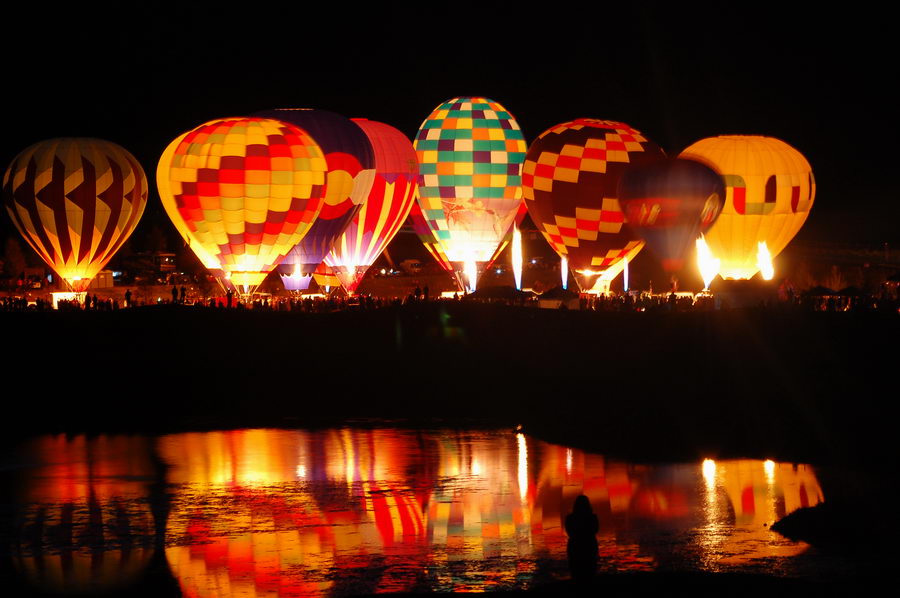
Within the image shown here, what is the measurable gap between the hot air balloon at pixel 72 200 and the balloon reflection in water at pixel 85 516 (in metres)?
15.2

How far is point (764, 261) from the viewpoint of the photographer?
38.9m

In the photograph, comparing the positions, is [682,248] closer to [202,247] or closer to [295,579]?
[202,247]

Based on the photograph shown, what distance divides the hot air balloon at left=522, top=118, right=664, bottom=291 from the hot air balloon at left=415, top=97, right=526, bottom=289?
303 centimetres

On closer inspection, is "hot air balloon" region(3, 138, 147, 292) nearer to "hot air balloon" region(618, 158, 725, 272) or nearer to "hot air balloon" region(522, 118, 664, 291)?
"hot air balloon" region(522, 118, 664, 291)

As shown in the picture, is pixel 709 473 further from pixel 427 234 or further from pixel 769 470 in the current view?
pixel 427 234

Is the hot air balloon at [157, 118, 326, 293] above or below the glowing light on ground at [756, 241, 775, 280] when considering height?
above

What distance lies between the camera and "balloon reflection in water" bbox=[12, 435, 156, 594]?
15219mm

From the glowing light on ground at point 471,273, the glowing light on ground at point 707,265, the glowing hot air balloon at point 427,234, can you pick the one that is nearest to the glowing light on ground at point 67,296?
the glowing hot air balloon at point 427,234

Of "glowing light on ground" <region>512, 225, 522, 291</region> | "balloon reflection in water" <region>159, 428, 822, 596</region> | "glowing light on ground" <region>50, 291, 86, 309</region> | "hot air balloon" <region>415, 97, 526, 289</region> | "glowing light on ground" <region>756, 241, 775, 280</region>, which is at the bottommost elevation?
"balloon reflection in water" <region>159, 428, 822, 596</region>

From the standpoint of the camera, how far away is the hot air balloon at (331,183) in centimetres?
3662

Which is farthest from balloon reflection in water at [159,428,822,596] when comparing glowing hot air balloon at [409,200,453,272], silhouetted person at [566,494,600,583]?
glowing hot air balloon at [409,200,453,272]

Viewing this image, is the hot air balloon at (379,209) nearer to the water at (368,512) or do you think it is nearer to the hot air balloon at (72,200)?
the hot air balloon at (72,200)

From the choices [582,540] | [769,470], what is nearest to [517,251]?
[769,470]

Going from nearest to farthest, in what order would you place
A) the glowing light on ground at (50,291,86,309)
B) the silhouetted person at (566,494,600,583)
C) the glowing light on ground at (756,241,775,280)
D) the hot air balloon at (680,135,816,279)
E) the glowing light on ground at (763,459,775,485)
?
the silhouetted person at (566,494,600,583) → the glowing light on ground at (763,459,775,485) → the glowing light on ground at (50,291,86,309) → the hot air balloon at (680,135,816,279) → the glowing light on ground at (756,241,775,280)
